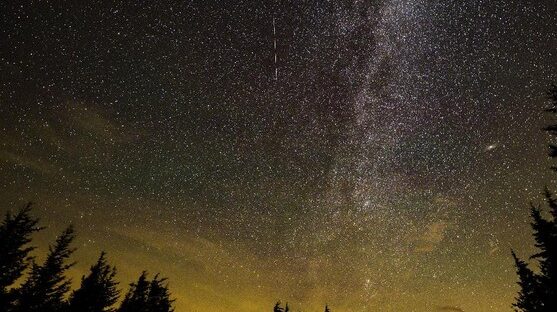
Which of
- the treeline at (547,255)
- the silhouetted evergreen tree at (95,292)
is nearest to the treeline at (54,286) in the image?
the silhouetted evergreen tree at (95,292)

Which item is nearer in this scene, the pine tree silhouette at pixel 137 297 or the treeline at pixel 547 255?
the treeline at pixel 547 255

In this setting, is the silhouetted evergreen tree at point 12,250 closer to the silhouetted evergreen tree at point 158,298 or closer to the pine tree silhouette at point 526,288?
the silhouetted evergreen tree at point 158,298

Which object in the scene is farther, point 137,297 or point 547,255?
point 137,297

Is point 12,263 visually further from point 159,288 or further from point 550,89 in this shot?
point 550,89

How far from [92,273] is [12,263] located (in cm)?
555

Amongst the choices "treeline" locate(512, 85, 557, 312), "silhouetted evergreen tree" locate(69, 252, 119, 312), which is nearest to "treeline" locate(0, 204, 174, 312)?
"silhouetted evergreen tree" locate(69, 252, 119, 312)

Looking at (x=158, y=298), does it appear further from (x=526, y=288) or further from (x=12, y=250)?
(x=526, y=288)

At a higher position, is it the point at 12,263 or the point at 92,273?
the point at 92,273

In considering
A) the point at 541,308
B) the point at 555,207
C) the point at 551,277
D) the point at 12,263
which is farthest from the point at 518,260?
the point at 12,263

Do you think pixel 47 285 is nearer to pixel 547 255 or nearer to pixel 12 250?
pixel 12 250

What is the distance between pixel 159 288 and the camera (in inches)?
902

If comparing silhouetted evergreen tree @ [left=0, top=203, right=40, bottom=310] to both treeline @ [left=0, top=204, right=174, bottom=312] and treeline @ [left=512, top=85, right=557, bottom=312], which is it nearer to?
treeline @ [left=0, top=204, right=174, bottom=312]

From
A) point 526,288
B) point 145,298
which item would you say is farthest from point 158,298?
point 526,288

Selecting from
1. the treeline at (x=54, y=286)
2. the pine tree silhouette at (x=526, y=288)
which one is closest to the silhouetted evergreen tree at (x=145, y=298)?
the treeline at (x=54, y=286)
